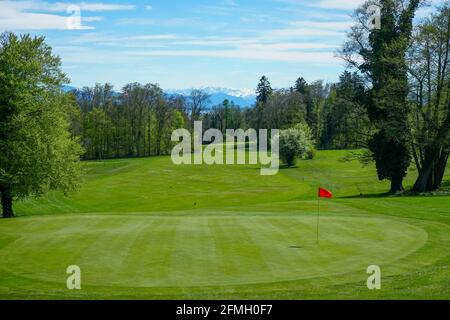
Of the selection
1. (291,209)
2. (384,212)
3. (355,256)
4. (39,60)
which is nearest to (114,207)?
(39,60)

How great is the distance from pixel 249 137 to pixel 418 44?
121 meters

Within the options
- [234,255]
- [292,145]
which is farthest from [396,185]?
[292,145]

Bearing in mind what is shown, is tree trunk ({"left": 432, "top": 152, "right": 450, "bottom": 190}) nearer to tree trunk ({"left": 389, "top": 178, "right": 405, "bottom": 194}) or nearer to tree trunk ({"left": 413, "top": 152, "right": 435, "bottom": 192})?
tree trunk ({"left": 413, "top": 152, "right": 435, "bottom": 192})

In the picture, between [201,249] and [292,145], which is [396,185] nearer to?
[201,249]

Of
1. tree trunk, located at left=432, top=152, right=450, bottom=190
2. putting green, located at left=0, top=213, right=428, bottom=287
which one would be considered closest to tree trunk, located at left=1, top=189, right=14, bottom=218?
putting green, located at left=0, top=213, right=428, bottom=287

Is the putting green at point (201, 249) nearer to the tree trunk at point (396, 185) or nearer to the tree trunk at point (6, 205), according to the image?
the tree trunk at point (6, 205)

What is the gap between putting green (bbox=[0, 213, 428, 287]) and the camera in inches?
605

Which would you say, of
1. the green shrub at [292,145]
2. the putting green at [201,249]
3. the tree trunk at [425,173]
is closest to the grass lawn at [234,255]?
the putting green at [201,249]

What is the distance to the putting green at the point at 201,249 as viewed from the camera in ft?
50.4

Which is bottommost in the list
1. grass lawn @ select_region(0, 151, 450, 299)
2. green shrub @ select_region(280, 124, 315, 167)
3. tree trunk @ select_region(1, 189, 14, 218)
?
tree trunk @ select_region(1, 189, 14, 218)

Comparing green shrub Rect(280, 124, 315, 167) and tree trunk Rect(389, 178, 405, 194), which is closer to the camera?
tree trunk Rect(389, 178, 405, 194)

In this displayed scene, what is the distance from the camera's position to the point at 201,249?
1806 centimetres

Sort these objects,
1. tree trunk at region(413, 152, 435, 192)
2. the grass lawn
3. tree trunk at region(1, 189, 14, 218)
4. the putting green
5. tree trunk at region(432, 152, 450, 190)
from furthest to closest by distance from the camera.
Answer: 1. tree trunk at region(432, 152, 450, 190)
2. tree trunk at region(413, 152, 435, 192)
3. tree trunk at region(1, 189, 14, 218)
4. the putting green
5. the grass lawn

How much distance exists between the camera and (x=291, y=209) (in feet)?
107
